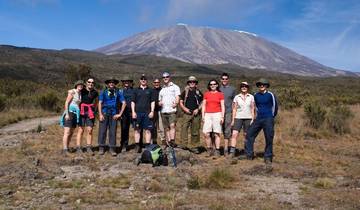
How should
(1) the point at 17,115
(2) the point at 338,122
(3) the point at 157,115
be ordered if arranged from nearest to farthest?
(3) the point at 157,115 → (2) the point at 338,122 → (1) the point at 17,115

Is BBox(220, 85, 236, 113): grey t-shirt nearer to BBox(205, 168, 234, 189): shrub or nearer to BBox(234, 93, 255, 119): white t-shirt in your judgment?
BBox(234, 93, 255, 119): white t-shirt

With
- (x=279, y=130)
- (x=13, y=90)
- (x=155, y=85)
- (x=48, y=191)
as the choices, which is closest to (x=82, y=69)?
(x=13, y=90)

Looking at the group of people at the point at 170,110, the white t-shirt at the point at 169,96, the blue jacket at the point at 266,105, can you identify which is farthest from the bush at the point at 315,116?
the white t-shirt at the point at 169,96

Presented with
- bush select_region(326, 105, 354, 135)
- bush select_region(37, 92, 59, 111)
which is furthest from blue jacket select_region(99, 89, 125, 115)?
bush select_region(37, 92, 59, 111)

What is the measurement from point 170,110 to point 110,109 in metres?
1.21

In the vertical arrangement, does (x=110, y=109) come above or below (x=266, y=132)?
above

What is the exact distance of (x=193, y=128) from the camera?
32.2ft

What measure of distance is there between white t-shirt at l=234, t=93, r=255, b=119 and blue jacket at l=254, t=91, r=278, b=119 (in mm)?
218

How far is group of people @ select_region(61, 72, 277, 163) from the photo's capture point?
931 cm

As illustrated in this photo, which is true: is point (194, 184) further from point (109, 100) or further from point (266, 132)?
point (109, 100)

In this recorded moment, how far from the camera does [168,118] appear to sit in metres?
9.78

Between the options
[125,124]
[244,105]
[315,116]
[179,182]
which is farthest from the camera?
[315,116]

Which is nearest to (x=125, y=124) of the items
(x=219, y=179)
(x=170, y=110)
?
(x=170, y=110)

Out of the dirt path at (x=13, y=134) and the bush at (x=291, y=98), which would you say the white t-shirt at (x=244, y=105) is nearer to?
the dirt path at (x=13, y=134)
